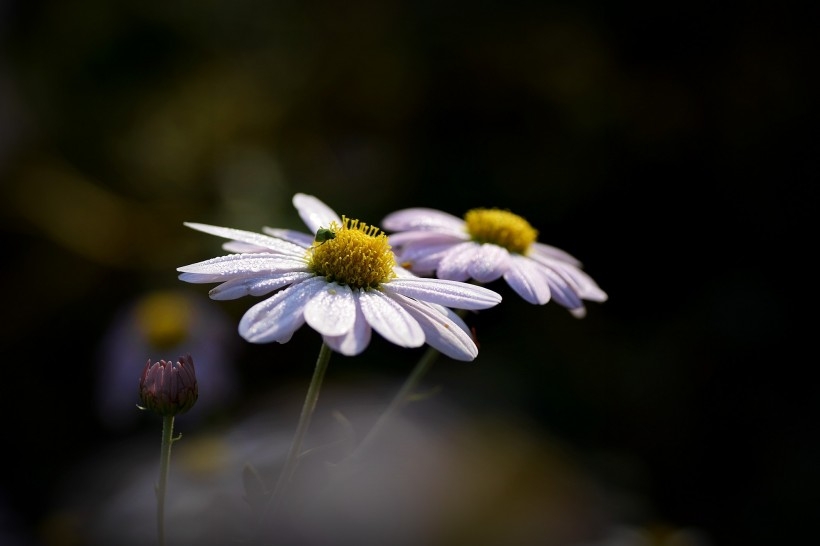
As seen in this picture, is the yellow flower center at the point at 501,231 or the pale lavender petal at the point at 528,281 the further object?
the yellow flower center at the point at 501,231

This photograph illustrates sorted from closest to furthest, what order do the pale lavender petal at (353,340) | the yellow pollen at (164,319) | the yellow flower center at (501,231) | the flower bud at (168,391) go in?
the pale lavender petal at (353,340) → the flower bud at (168,391) → the yellow flower center at (501,231) → the yellow pollen at (164,319)

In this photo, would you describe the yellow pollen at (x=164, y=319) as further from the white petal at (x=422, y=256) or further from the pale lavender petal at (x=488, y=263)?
the pale lavender petal at (x=488, y=263)

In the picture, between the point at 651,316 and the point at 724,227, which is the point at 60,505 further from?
the point at 724,227

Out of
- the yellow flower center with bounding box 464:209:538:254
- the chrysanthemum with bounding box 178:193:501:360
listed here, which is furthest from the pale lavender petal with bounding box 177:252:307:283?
the yellow flower center with bounding box 464:209:538:254

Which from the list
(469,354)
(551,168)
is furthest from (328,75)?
(469,354)

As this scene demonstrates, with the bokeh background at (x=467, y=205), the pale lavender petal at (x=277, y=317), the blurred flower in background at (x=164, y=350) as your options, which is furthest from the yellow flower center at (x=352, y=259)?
the blurred flower in background at (x=164, y=350)

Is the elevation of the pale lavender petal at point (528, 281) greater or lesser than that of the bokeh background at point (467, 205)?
lesser

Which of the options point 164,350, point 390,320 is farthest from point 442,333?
point 164,350

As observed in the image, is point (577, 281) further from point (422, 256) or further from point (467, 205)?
point (467, 205)
